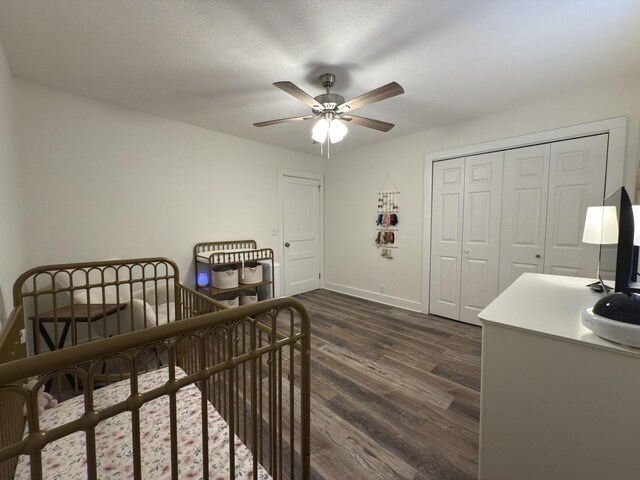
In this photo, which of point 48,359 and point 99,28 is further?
point 99,28

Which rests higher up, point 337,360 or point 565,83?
point 565,83

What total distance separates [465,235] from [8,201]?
160 inches

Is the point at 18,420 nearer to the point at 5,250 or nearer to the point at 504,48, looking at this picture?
the point at 5,250

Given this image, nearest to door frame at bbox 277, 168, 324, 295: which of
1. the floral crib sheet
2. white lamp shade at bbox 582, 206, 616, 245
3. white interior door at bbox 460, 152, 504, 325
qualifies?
white interior door at bbox 460, 152, 504, 325

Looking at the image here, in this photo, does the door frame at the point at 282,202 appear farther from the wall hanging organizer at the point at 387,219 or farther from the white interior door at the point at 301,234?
the wall hanging organizer at the point at 387,219

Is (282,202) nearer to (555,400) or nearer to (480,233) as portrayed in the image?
(480,233)

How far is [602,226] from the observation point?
1.58 meters

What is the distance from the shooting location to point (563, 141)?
2529mm

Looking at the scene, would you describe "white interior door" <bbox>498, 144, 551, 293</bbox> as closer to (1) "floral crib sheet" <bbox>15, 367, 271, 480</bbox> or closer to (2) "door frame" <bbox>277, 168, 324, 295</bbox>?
(2) "door frame" <bbox>277, 168, 324, 295</bbox>

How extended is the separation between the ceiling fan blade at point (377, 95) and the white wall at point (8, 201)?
226 cm

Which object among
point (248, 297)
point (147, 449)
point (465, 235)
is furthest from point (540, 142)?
point (147, 449)

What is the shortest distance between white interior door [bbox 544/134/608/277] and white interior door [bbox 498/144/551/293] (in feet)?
0.20

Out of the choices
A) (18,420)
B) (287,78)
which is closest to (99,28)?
(287,78)

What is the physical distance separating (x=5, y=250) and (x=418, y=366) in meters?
3.06
